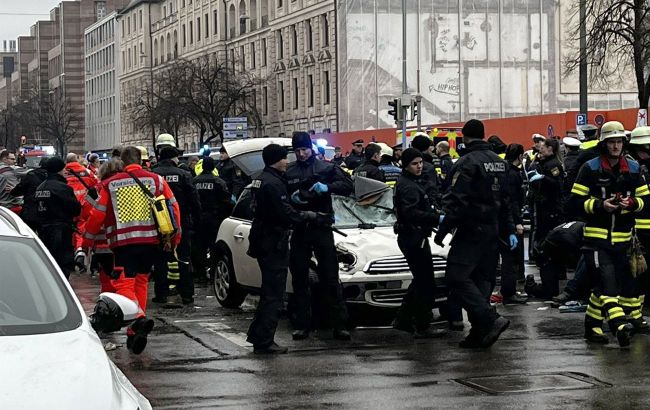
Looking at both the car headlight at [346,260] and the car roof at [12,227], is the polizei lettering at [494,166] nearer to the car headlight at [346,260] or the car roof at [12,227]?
the car headlight at [346,260]

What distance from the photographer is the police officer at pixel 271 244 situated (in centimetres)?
1094

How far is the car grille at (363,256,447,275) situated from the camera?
1223 centimetres

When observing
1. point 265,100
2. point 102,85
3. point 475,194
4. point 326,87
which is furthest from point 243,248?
point 102,85

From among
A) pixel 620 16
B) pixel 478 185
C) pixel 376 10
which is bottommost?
pixel 478 185

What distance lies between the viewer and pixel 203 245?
18.0 metres

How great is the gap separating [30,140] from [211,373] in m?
132

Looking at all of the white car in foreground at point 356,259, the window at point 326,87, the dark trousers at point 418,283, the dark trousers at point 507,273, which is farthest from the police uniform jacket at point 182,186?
the window at point 326,87

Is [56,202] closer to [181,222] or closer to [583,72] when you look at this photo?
[181,222]

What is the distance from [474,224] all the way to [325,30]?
61663 mm

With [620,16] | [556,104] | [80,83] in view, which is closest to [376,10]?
[556,104]

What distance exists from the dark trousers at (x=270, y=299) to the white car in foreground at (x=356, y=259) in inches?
47.2

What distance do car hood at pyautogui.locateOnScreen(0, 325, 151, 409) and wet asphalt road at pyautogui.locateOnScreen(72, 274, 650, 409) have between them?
3.32 metres

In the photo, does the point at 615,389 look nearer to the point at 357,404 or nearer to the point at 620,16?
the point at 357,404

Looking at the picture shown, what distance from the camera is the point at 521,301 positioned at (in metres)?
14.4
